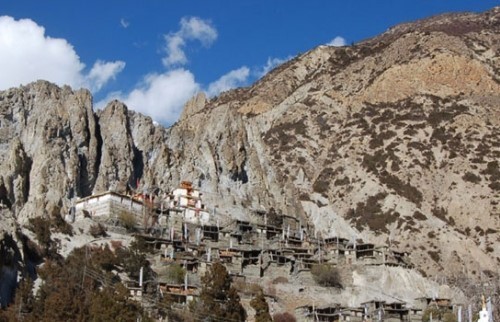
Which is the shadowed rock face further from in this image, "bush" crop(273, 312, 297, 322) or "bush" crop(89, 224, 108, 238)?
"bush" crop(273, 312, 297, 322)

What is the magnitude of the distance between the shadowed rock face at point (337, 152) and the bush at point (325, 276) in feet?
54.5

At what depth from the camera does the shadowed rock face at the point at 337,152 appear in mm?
89625

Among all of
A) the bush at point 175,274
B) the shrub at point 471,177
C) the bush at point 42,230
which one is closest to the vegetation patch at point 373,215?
the shrub at point 471,177

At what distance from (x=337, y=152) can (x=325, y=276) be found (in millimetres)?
53603

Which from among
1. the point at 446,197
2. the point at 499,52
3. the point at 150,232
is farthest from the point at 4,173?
the point at 499,52

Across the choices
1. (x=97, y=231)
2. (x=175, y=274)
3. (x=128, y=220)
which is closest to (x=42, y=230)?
(x=97, y=231)

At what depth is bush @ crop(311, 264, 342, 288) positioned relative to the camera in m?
67.2

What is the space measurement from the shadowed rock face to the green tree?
2228 centimetres

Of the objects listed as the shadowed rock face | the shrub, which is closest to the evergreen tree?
the shadowed rock face

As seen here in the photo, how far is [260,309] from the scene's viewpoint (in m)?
54.6

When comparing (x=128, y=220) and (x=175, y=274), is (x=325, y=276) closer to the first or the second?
(x=175, y=274)

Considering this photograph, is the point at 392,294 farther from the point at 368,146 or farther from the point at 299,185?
the point at 368,146

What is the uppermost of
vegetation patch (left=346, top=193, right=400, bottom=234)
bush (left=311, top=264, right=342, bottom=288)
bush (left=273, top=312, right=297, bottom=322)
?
vegetation patch (left=346, top=193, right=400, bottom=234)

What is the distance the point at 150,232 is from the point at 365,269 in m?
17.8
